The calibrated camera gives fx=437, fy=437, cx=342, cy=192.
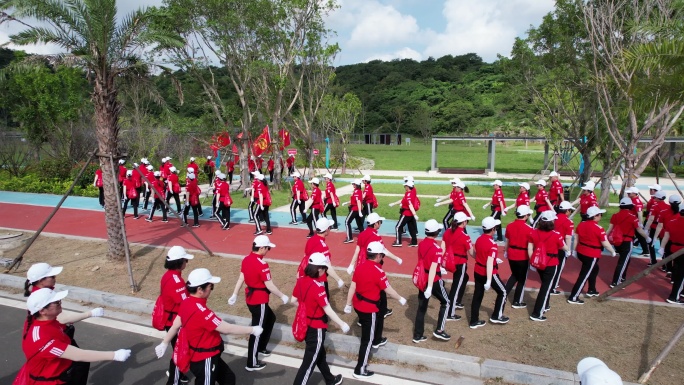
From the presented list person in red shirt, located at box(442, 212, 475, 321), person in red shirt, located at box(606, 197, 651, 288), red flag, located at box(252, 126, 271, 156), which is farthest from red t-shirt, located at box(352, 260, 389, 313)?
red flag, located at box(252, 126, 271, 156)

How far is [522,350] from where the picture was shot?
18.5 ft

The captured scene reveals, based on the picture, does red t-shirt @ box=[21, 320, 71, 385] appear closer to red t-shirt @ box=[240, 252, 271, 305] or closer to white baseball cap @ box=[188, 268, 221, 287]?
white baseball cap @ box=[188, 268, 221, 287]

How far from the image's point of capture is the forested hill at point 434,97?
63.8 metres

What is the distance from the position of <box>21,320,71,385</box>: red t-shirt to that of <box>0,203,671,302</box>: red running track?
20.5 ft

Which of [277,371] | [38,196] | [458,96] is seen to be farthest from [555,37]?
[458,96]

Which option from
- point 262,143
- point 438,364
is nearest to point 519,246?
point 438,364

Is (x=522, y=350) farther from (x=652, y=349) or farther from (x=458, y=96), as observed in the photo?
(x=458, y=96)

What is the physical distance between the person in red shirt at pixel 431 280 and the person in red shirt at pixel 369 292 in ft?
2.23

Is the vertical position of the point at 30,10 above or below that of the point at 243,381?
above

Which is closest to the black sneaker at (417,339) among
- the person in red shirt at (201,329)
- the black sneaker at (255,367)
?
the black sneaker at (255,367)

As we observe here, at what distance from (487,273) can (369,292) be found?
1.89 metres

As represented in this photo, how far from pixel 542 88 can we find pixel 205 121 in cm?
1553

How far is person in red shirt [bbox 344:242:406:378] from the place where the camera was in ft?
16.3

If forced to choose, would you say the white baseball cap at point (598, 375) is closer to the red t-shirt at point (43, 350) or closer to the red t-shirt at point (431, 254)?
the red t-shirt at point (431, 254)
